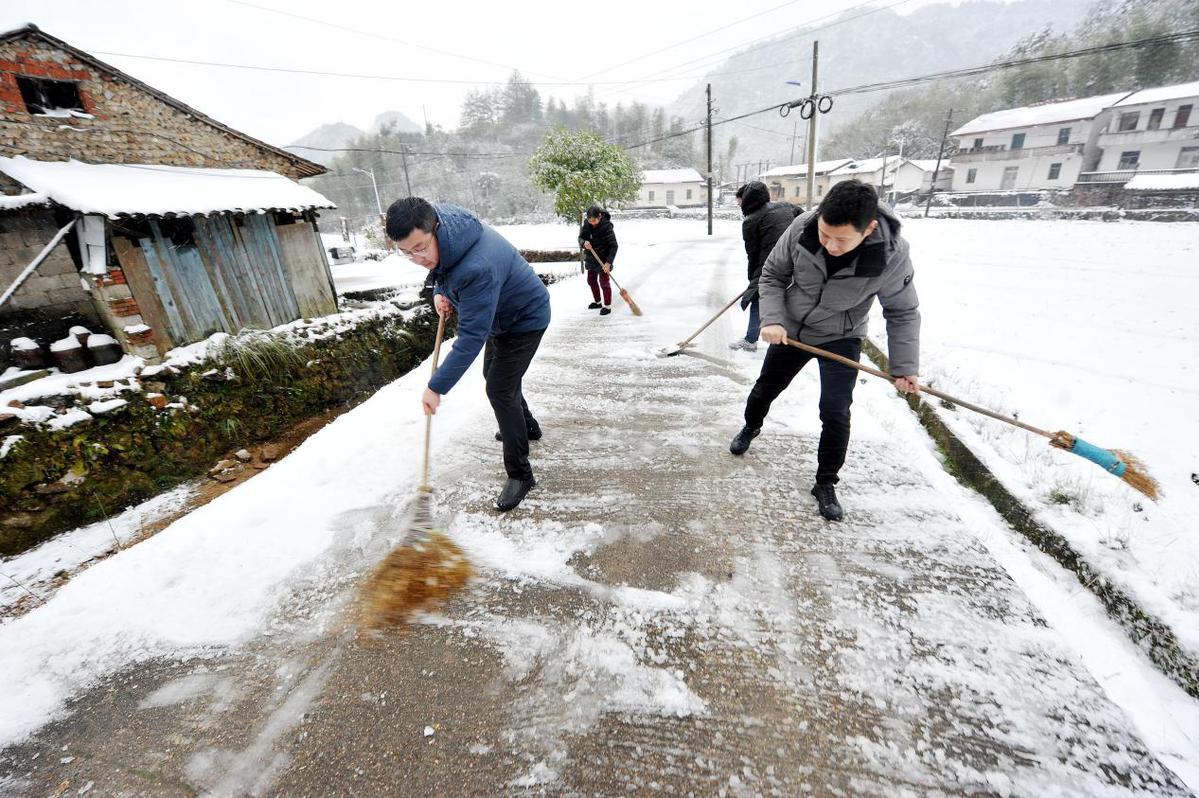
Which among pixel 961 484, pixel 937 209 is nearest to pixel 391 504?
pixel 961 484

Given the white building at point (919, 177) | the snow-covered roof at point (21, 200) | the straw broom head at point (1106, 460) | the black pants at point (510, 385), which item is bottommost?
the straw broom head at point (1106, 460)

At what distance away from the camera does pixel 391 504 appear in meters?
2.92

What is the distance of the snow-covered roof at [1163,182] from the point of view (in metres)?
23.4

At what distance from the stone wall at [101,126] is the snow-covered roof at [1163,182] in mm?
39514

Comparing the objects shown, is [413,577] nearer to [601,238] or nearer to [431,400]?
[431,400]

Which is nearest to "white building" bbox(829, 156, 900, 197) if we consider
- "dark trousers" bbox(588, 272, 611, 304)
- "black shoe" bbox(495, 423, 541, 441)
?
"dark trousers" bbox(588, 272, 611, 304)

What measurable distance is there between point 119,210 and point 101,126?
283 cm

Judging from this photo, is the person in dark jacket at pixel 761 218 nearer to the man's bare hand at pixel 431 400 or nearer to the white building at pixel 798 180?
Result: the man's bare hand at pixel 431 400

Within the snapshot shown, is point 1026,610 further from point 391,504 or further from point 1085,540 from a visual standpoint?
point 391,504

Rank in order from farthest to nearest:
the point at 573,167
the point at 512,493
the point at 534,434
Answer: the point at 573,167 → the point at 534,434 → the point at 512,493

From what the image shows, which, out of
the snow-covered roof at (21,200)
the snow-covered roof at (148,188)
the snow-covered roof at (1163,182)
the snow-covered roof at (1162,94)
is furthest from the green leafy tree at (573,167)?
the snow-covered roof at (1162,94)

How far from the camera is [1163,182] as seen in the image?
2495 cm

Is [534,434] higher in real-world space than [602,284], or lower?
lower

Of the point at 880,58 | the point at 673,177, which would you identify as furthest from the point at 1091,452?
the point at 880,58
